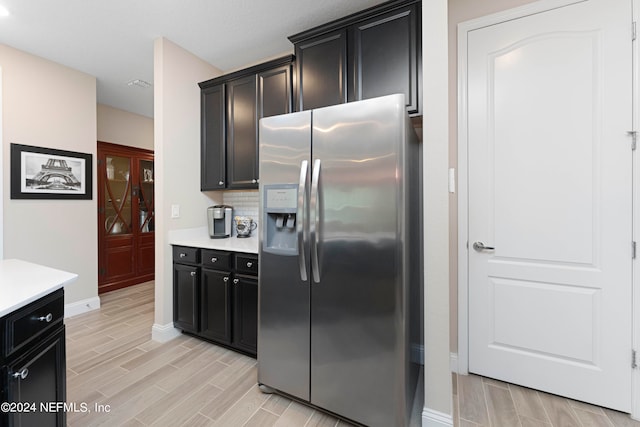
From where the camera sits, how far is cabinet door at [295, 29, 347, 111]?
7.28ft

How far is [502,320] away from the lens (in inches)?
78.5

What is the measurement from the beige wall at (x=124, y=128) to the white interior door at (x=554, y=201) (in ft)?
16.1

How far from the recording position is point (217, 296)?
2459 mm

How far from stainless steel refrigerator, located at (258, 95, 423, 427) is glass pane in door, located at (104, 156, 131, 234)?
12.2 ft

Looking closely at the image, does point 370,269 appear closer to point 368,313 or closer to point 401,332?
point 368,313

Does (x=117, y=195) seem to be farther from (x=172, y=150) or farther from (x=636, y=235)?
(x=636, y=235)

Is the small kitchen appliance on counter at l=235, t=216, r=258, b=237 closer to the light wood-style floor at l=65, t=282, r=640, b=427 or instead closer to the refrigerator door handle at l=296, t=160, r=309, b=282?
the light wood-style floor at l=65, t=282, r=640, b=427

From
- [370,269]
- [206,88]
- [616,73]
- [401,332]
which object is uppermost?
[206,88]

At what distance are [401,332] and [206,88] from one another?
307cm

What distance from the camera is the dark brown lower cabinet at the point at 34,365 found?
991mm

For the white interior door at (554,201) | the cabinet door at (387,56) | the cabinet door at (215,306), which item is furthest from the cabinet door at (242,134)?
the white interior door at (554,201)

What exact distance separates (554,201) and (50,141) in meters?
4.79

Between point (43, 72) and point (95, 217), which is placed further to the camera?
point (95, 217)

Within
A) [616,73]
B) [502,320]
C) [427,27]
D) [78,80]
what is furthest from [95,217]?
[616,73]
